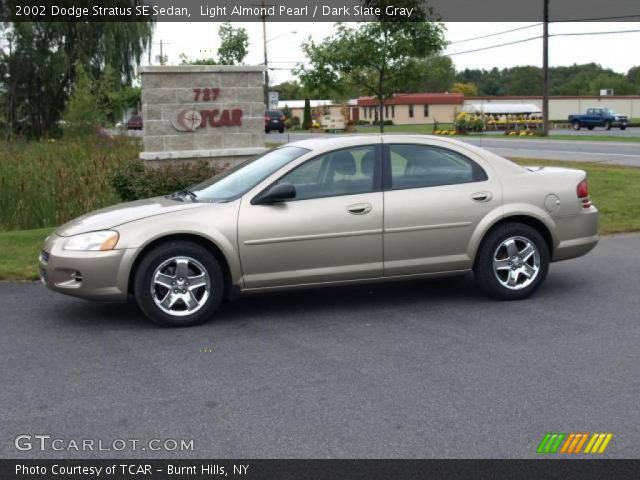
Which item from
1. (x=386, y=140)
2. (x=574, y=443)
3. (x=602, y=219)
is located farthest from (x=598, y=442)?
(x=602, y=219)

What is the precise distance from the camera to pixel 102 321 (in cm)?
722

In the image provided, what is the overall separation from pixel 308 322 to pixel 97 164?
10.2 meters

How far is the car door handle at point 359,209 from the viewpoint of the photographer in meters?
7.27

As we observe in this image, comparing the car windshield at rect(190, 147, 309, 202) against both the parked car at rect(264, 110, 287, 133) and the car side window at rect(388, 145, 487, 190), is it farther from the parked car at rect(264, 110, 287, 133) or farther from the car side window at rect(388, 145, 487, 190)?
the parked car at rect(264, 110, 287, 133)

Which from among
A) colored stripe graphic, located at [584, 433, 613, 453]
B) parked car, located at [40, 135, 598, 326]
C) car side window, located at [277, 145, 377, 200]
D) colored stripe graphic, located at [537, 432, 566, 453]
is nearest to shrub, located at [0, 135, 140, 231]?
parked car, located at [40, 135, 598, 326]

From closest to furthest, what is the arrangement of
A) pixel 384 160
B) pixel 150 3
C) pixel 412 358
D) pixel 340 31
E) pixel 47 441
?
pixel 47 441 < pixel 412 358 < pixel 384 160 < pixel 340 31 < pixel 150 3

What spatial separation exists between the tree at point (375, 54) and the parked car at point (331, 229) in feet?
48.6

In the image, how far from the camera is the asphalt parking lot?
455 centimetres

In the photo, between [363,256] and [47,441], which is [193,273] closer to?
[363,256]

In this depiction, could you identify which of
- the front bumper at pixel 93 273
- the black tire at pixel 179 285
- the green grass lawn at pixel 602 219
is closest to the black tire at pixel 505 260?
the black tire at pixel 179 285

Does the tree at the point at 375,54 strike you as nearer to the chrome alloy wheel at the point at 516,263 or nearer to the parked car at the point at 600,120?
the chrome alloy wheel at the point at 516,263

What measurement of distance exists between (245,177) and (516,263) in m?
2.54
